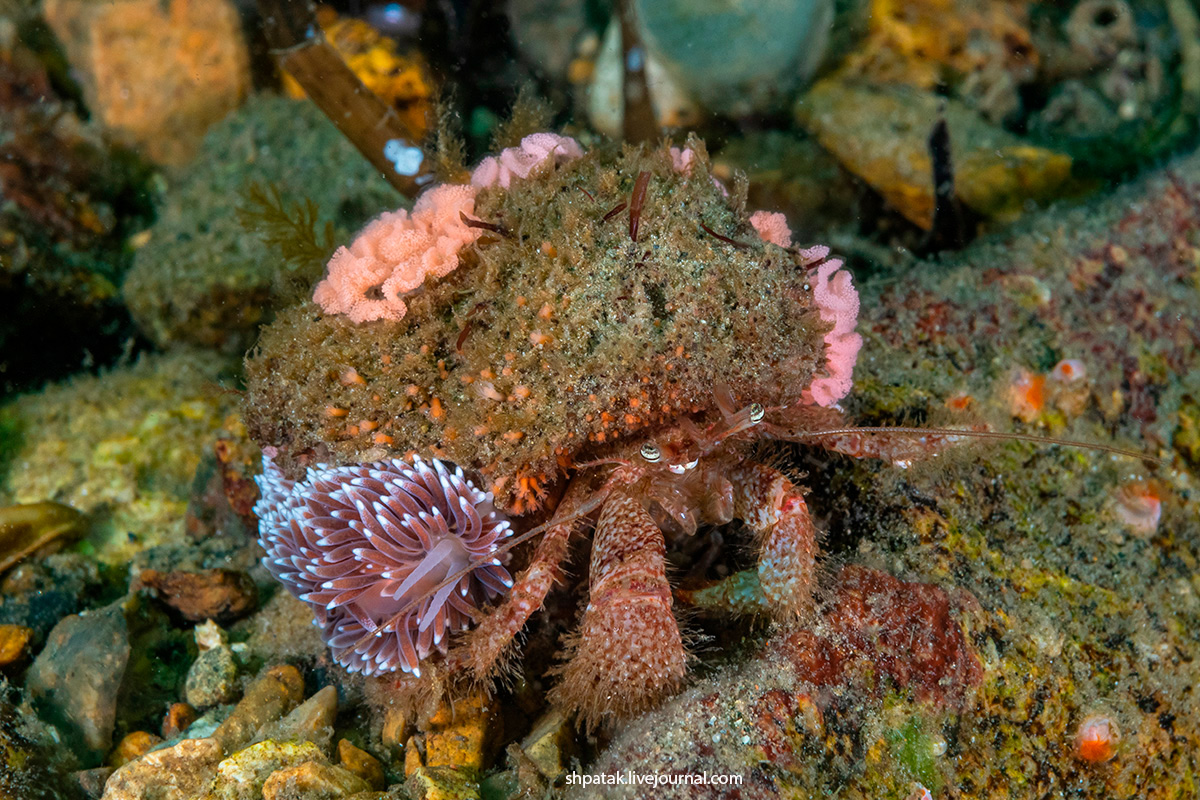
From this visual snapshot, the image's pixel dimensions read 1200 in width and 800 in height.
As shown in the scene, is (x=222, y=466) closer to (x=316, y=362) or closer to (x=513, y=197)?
(x=316, y=362)

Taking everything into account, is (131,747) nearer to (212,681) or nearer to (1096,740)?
(212,681)

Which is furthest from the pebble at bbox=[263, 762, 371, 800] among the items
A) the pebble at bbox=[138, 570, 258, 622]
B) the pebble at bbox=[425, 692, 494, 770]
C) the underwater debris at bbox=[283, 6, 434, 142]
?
the underwater debris at bbox=[283, 6, 434, 142]

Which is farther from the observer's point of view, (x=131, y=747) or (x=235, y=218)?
(x=235, y=218)

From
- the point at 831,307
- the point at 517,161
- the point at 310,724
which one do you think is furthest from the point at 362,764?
the point at 831,307

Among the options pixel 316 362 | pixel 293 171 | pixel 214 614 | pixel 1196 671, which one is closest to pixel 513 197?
pixel 316 362

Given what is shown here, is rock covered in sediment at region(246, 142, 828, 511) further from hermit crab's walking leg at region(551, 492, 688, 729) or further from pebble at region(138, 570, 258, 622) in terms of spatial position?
pebble at region(138, 570, 258, 622)
